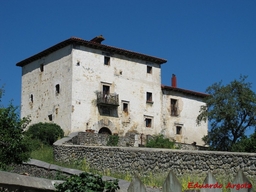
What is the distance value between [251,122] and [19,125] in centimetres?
2441

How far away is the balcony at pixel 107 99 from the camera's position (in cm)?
3341

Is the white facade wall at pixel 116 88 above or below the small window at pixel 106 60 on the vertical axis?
below

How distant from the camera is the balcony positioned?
33406 mm

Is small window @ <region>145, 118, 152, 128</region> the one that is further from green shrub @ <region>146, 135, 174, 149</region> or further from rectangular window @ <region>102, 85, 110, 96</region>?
green shrub @ <region>146, 135, 174, 149</region>

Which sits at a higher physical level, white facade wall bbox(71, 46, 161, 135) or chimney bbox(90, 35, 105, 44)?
chimney bbox(90, 35, 105, 44)

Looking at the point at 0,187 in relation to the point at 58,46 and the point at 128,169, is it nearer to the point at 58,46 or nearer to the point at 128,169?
the point at 128,169

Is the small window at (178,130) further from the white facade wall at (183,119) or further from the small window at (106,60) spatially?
the small window at (106,60)

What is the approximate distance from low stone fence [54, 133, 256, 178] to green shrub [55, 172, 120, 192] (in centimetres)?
659

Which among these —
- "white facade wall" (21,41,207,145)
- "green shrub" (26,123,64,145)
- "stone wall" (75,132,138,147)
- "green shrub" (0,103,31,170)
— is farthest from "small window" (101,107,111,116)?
"green shrub" (0,103,31,170)

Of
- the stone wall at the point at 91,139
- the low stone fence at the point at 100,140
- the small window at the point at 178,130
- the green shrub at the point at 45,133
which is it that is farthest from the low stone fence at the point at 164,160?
the small window at the point at 178,130

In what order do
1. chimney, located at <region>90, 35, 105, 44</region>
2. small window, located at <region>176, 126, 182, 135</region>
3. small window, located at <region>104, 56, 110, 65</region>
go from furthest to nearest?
small window, located at <region>176, 126, 182, 135</region> < chimney, located at <region>90, 35, 105, 44</region> < small window, located at <region>104, 56, 110, 65</region>

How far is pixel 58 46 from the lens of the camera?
112 feet

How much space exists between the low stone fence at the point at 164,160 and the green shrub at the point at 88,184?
6.59 meters

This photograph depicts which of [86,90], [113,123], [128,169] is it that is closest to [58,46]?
[86,90]
